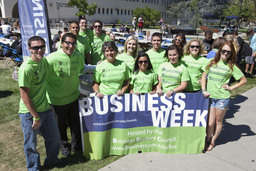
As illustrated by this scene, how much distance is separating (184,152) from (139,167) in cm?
93

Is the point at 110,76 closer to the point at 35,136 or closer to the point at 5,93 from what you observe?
the point at 35,136

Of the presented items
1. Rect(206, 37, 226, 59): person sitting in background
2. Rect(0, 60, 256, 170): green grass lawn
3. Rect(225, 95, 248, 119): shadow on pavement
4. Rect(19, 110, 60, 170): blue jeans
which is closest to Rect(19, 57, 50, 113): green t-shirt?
Rect(19, 110, 60, 170): blue jeans

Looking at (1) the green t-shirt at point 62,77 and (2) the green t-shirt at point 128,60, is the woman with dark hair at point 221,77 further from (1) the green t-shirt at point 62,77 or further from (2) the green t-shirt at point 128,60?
(1) the green t-shirt at point 62,77

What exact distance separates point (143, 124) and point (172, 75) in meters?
0.97

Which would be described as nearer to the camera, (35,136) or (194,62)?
(35,136)

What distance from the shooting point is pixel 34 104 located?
115 inches

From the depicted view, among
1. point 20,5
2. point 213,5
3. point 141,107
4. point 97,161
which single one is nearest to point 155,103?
point 141,107

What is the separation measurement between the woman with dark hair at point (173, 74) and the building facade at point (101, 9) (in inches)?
1551

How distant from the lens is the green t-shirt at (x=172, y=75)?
3.68m

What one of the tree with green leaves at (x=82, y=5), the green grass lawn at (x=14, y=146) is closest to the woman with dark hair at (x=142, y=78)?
the green grass lawn at (x=14, y=146)

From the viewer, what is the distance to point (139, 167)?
3482 mm

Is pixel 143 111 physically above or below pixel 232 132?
above

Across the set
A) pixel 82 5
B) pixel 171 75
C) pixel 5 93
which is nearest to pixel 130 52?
pixel 171 75

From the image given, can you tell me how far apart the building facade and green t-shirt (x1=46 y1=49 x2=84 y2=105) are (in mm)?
39226
